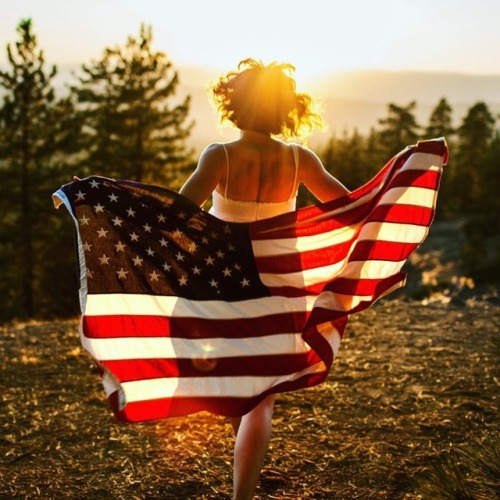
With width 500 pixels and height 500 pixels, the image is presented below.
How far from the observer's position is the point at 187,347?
3615 millimetres

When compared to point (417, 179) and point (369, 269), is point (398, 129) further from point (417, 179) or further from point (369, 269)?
point (369, 269)

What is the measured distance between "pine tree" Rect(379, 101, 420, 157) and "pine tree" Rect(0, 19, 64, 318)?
38.0m

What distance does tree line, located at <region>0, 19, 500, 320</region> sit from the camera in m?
27.7

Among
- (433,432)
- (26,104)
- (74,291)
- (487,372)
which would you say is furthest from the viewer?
(26,104)

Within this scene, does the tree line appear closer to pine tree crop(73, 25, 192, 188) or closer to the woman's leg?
pine tree crop(73, 25, 192, 188)

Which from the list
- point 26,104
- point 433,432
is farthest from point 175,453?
point 26,104

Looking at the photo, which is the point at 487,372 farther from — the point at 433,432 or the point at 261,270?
the point at 261,270

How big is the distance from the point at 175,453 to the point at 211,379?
151 cm

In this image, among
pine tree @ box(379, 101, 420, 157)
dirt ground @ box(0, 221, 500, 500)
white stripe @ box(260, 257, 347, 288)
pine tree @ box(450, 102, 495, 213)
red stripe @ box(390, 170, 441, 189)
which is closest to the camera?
white stripe @ box(260, 257, 347, 288)

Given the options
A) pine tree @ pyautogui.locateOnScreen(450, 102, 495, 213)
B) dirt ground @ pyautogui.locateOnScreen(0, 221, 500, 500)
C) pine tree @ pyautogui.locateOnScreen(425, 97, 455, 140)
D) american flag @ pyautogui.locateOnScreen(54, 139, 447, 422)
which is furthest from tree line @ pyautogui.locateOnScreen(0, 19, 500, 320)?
pine tree @ pyautogui.locateOnScreen(425, 97, 455, 140)

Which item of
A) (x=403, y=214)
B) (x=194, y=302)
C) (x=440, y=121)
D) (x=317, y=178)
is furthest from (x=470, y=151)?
(x=194, y=302)

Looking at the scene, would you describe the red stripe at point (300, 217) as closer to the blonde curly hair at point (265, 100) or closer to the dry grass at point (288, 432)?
the blonde curly hair at point (265, 100)

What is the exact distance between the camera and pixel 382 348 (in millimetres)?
7605

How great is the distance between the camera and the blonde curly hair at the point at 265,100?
364 centimetres
